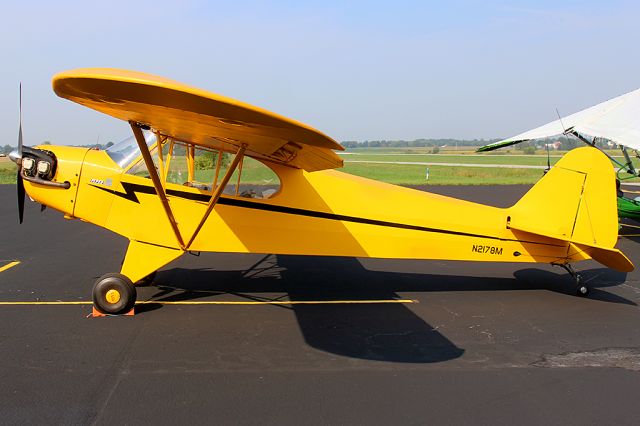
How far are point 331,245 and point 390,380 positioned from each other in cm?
239

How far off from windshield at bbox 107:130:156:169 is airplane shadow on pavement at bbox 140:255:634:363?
187 centimetres

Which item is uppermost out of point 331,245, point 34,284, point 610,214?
point 610,214

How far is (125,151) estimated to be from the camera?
6.25 meters

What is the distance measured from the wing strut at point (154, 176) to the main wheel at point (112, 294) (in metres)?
0.82

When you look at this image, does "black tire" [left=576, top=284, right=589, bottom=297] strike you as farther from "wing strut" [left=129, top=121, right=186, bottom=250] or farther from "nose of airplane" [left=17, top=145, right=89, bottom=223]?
"nose of airplane" [left=17, top=145, right=89, bottom=223]

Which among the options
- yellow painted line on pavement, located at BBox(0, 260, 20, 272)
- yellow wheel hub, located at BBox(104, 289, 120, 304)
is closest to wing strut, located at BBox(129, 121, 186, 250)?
yellow wheel hub, located at BBox(104, 289, 120, 304)

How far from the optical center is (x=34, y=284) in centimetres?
704

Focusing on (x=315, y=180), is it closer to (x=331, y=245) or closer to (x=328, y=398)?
(x=331, y=245)

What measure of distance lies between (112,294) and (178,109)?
2.81 metres

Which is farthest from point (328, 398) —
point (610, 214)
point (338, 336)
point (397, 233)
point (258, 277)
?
point (610, 214)

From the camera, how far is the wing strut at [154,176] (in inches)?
196

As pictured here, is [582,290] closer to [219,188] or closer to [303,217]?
[303,217]

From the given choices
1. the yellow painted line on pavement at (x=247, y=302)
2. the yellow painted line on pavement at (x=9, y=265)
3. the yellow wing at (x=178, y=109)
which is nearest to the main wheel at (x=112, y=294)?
the yellow painted line on pavement at (x=247, y=302)

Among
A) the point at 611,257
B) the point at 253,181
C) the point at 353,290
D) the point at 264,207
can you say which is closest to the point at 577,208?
the point at 611,257
